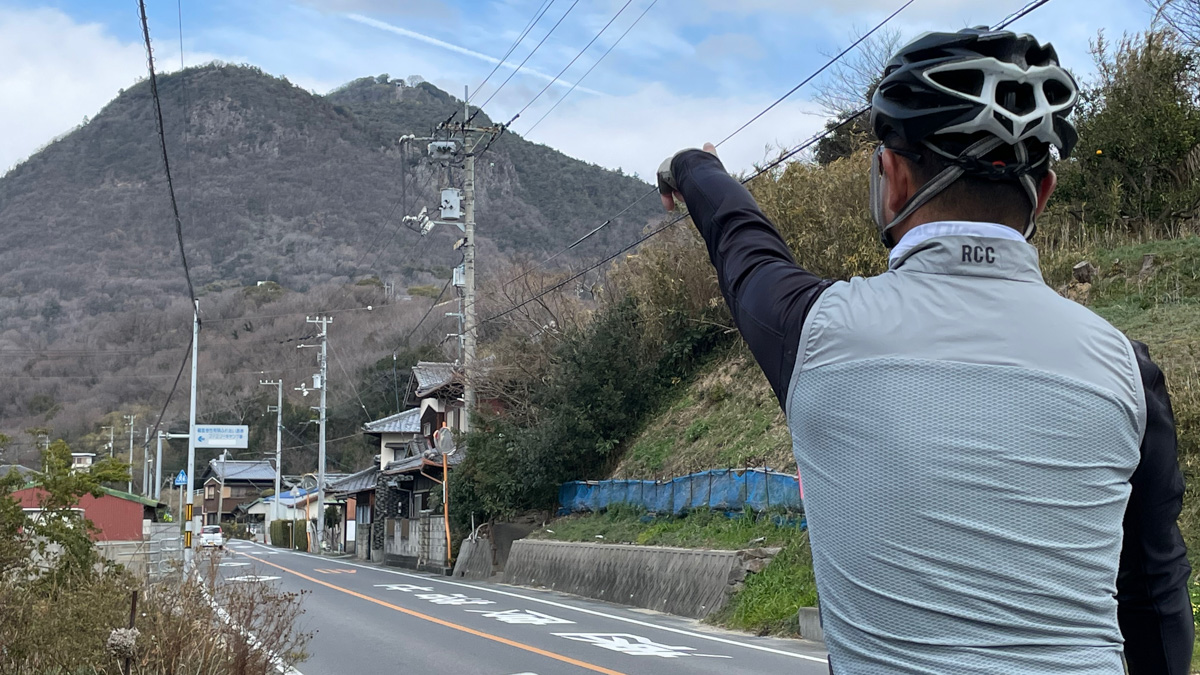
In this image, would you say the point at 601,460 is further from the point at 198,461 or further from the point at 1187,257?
the point at 198,461

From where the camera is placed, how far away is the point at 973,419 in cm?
146

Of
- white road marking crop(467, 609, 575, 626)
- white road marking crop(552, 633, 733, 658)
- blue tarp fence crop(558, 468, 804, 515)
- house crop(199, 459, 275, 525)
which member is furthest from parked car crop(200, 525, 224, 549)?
house crop(199, 459, 275, 525)

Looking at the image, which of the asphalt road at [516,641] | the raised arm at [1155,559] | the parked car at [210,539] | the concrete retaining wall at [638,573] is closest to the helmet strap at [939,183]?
the raised arm at [1155,559]

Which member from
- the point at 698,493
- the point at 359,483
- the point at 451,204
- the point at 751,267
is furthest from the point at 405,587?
the point at 359,483

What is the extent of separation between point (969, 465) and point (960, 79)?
0.60 metres

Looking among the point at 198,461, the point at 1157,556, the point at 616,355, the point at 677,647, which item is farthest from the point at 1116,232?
the point at 198,461

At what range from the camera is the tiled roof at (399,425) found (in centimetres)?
5769

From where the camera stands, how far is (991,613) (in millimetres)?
1422

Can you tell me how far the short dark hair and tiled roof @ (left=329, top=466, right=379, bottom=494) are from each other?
52462mm

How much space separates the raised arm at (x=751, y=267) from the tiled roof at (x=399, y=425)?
183ft

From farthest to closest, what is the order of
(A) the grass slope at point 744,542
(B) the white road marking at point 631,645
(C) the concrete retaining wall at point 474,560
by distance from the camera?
1. (C) the concrete retaining wall at point 474,560
2. (A) the grass slope at point 744,542
3. (B) the white road marking at point 631,645

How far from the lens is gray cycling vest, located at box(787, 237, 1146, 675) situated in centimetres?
144

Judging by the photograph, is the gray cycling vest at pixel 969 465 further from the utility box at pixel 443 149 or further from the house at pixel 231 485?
the house at pixel 231 485

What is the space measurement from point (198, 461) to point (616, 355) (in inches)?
3361
